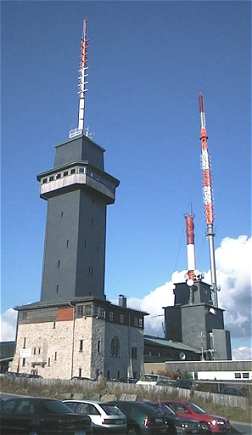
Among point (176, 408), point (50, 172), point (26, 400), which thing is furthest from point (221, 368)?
point (26, 400)

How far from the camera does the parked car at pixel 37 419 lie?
1295cm

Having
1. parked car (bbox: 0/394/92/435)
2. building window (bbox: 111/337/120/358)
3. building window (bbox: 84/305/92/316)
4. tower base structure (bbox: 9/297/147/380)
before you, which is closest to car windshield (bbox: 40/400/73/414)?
parked car (bbox: 0/394/92/435)

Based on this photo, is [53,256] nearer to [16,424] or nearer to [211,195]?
[211,195]

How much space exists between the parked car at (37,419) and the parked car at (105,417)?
94.6 inches

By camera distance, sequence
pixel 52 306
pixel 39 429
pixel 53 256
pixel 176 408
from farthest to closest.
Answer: pixel 53 256
pixel 52 306
pixel 176 408
pixel 39 429

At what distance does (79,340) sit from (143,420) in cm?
3936

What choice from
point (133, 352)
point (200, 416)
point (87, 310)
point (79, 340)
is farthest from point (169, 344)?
point (200, 416)

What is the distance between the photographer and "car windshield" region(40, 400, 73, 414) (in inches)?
527

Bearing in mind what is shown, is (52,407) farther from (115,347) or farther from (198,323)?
(198,323)

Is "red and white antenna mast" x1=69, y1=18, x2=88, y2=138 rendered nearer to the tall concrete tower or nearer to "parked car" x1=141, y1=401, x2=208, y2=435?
the tall concrete tower

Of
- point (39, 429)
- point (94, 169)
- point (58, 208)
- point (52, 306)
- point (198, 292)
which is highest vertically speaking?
point (94, 169)

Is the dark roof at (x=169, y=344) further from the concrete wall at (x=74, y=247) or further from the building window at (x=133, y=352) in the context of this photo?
the concrete wall at (x=74, y=247)

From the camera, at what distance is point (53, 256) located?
217 feet

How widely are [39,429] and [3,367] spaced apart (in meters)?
54.9
